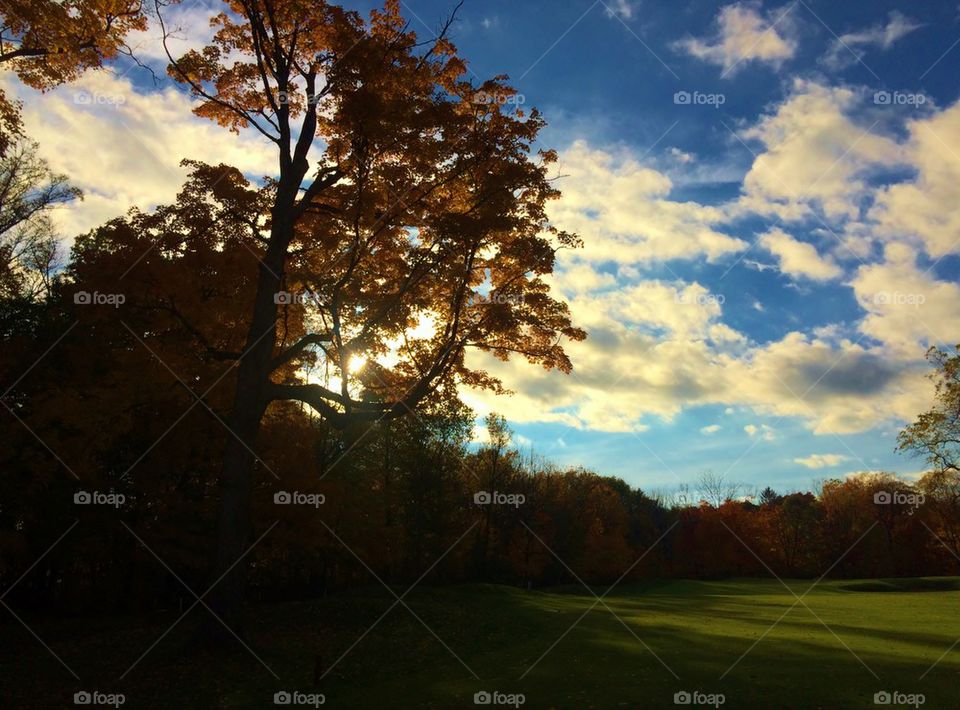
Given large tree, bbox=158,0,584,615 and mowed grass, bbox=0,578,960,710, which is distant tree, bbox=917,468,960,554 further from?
large tree, bbox=158,0,584,615

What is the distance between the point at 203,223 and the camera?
1889 cm

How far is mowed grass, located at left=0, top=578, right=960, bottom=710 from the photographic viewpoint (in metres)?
10.7

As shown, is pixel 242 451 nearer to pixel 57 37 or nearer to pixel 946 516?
pixel 57 37

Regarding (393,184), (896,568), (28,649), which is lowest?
(896,568)

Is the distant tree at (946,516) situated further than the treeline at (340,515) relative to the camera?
Yes

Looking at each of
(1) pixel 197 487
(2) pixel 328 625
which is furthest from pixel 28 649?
(1) pixel 197 487

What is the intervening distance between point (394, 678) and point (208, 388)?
12102 millimetres

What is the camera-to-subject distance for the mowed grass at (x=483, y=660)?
35.1 ft

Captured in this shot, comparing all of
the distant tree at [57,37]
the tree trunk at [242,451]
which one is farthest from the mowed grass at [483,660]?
the distant tree at [57,37]

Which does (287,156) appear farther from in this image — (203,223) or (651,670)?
(651,670)

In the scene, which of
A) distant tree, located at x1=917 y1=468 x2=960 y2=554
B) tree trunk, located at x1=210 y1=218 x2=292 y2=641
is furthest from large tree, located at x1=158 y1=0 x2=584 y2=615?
distant tree, located at x1=917 y1=468 x2=960 y2=554

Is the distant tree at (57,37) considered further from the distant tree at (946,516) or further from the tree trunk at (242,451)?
the distant tree at (946,516)

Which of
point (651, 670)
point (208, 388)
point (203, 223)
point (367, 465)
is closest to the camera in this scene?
point (651, 670)

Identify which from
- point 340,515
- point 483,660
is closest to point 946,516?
point 340,515
